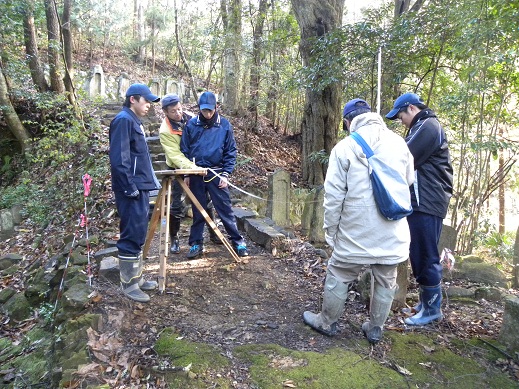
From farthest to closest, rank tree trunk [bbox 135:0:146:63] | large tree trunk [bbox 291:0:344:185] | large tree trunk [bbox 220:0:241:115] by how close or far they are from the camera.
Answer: tree trunk [bbox 135:0:146:63] → large tree trunk [bbox 220:0:241:115] → large tree trunk [bbox 291:0:344:185]

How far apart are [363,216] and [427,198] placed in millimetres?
923

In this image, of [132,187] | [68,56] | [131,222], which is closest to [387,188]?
[132,187]

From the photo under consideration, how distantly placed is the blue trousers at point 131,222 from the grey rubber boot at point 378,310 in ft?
7.45

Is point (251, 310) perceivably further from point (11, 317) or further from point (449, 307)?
point (11, 317)

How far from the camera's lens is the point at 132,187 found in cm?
388

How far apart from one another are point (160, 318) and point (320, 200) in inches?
144

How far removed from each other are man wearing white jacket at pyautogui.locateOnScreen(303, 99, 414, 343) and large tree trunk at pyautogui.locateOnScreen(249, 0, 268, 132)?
881cm

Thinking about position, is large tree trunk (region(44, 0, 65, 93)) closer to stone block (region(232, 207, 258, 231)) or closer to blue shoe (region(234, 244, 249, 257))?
stone block (region(232, 207, 258, 231))

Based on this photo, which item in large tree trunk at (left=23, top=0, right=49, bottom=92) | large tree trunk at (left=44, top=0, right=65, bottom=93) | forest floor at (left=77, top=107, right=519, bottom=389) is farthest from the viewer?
large tree trunk at (left=23, top=0, right=49, bottom=92)

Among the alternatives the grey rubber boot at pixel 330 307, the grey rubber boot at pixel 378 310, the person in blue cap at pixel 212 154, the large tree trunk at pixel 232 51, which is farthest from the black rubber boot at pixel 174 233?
the large tree trunk at pixel 232 51

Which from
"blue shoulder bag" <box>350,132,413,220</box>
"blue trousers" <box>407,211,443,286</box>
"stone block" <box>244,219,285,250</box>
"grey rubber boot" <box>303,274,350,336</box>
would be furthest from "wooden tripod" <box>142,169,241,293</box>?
"blue trousers" <box>407,211,443,286</box>

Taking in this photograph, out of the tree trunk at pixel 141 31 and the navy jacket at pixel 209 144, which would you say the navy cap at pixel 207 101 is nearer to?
the navy jacket at pixel 209 144

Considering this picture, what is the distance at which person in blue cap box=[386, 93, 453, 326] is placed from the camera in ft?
12.0

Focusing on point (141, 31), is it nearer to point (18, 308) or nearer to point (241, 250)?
point (18, 308)
